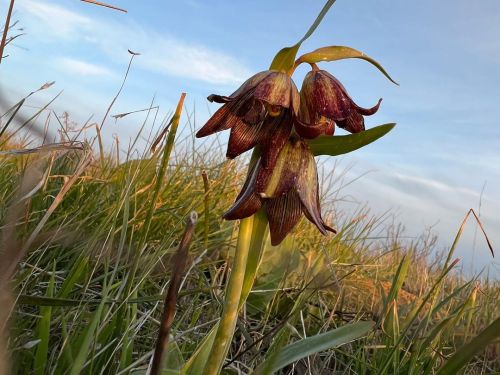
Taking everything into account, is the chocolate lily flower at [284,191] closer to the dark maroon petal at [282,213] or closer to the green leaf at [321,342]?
the dark maroon petal at [282,213]

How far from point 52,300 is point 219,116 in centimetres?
39

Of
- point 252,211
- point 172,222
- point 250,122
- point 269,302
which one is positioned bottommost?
point 269,302

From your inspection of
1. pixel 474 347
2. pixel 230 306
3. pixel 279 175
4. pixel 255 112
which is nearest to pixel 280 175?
pixel 279 175

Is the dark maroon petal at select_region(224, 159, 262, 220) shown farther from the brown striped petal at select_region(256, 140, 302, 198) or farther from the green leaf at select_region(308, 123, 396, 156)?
the green leaf at select_region(308, 123, 396, 156)

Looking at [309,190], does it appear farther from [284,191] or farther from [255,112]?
[255,112]

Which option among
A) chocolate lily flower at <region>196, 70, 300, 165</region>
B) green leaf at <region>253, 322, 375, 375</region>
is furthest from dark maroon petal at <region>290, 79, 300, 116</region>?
green leaf at <region>253, 322, 375, 375</region>

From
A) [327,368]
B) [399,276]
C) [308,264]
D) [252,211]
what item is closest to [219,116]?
[252,211]

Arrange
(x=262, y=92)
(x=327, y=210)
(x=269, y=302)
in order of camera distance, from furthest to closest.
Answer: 1. (x=327, y=210)
2. (x=269, y=302)
3. (x=262, y=92)

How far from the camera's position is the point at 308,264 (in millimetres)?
2080

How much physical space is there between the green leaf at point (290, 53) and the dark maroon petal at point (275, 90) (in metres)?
0.04

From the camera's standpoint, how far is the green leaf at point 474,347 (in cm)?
65

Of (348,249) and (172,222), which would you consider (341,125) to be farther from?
(348,249)

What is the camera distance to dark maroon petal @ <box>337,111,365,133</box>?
0.94 metres

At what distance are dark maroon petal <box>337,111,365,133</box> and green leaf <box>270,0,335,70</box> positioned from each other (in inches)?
5.0
